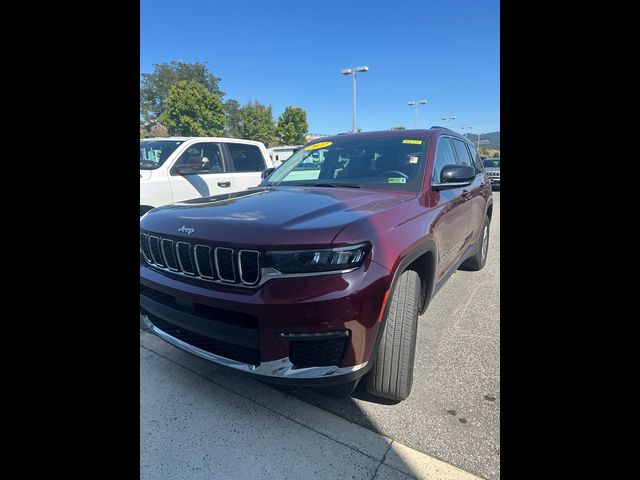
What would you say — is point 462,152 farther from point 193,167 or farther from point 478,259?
point 193,167

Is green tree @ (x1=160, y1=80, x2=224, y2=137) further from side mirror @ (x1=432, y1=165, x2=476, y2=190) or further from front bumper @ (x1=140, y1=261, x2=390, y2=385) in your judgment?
front bumper @ (x1=140, y1=261, x2=390, y2=385)

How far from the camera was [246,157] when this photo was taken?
283 inches

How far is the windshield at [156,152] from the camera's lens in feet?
19.2

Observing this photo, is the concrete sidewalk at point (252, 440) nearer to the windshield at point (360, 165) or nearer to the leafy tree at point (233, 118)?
the windshield at point (360, 165)

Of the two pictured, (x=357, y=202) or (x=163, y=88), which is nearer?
(x=357, y=202)

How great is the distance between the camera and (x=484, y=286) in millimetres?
4414

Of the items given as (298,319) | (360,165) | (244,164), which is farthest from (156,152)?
(298,319)

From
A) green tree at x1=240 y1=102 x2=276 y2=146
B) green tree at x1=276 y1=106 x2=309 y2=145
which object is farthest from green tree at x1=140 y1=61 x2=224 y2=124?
green tree at x1=276 y1=106 x2=309 y2=145

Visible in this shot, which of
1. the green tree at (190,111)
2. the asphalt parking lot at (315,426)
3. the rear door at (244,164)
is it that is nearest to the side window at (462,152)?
the asphalt parking lot at (315,426)

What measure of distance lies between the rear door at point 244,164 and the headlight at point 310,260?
516 centimetres

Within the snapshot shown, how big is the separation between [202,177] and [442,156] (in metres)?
4.37
